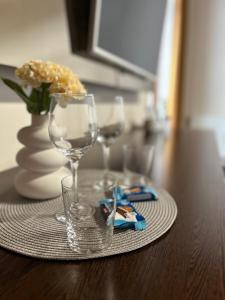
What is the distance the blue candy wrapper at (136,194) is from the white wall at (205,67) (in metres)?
2.36

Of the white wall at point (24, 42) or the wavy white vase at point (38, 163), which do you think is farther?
the white wall at point (24, 42)

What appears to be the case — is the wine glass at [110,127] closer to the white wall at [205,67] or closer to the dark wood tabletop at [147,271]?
the dark wood tabletop at [147,271]

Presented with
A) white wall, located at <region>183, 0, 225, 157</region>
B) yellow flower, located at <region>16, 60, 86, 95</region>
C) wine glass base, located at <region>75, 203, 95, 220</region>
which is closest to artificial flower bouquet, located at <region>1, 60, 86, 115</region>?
yellow flower, located at <region>16, 60, 86, 95</region>

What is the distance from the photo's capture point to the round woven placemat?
44 centimetres

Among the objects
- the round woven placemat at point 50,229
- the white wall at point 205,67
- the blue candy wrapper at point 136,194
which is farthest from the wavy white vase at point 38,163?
the white wall at point 205,67

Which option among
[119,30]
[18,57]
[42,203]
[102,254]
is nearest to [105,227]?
[102,254]

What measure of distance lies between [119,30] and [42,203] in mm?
1066

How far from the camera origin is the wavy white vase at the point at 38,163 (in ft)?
2.09

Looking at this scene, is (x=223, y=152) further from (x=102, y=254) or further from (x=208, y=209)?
(x=102, y=254)

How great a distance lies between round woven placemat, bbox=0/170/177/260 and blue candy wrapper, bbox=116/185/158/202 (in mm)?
15

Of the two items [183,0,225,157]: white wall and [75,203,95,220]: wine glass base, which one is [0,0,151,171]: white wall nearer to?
[75,203,95,220]: wine glass base

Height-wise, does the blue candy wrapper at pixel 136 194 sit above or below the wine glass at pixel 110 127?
below

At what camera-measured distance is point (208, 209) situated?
0.62m

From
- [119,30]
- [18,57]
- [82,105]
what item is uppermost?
[119,30]
